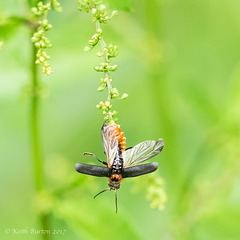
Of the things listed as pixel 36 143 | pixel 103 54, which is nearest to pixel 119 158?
pixel 103 54

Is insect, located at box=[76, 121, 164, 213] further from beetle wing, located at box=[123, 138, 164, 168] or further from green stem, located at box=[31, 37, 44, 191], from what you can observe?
green stem, located at box=[31, 37, 44, 191]

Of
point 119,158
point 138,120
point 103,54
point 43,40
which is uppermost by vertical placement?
point 138,120

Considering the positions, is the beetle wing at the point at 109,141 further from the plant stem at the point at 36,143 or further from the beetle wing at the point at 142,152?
the plant stem at the point at 36,143

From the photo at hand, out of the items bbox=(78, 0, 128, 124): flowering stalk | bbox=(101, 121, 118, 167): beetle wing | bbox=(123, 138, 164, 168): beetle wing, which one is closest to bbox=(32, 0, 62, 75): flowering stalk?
bbox=(78, 0, 128, 124): flowering stalk

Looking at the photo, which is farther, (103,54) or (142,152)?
(142,152)

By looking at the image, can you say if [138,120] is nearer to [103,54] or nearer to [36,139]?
[36,139]

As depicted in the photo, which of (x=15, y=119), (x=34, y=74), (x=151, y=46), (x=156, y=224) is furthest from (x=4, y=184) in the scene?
(x=34, y=74)

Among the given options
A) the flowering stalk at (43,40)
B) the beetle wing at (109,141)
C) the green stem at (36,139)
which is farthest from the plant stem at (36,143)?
the beetle wing at (109,141)
